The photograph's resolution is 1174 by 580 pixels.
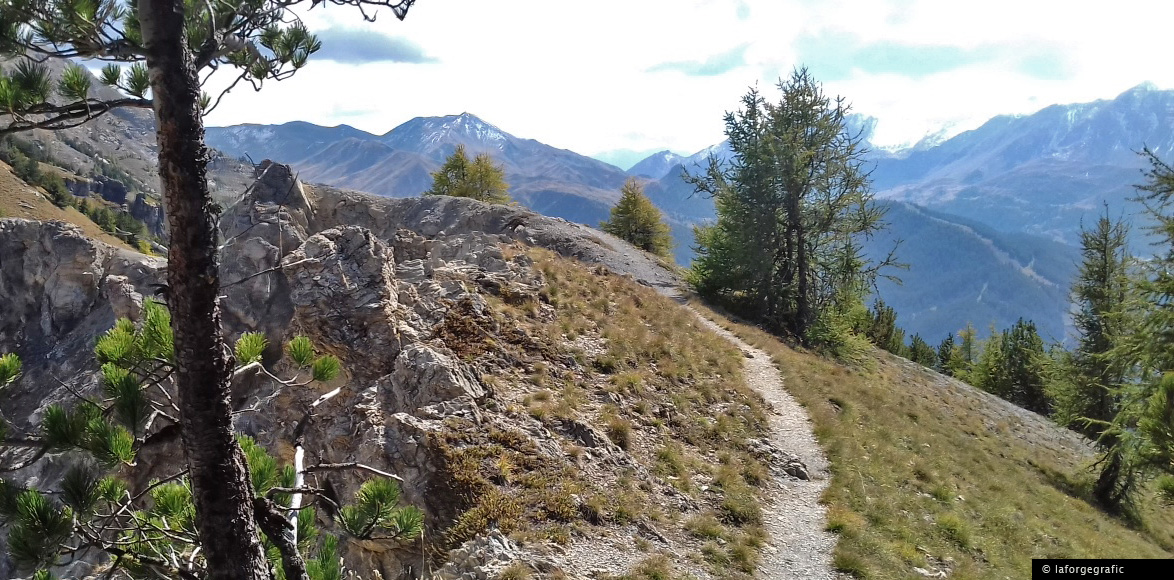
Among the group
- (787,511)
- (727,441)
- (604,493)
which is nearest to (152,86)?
(604,493)

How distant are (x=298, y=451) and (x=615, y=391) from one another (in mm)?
9766

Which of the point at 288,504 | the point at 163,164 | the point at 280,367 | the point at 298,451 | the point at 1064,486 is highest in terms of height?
the point at 163,164

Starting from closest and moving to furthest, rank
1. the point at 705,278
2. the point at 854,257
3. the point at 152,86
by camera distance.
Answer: the point at 152,86 < the point at 854,257 < the point at 705,278

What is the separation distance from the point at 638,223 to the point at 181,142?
157 feet

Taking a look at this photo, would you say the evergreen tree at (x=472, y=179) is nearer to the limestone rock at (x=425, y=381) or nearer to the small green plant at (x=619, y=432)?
the limestone rock at (x=425, y=381)

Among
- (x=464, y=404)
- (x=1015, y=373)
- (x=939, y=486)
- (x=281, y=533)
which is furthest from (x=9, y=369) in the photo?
(x=1015, y=373)

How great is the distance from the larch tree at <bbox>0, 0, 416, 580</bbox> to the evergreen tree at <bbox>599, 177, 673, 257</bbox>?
154 feet

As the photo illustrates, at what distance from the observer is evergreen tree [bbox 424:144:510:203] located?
53750mm

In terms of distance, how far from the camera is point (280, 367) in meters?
13.4

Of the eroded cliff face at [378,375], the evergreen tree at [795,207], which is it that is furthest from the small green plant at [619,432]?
the evergreen tree at [795,207]

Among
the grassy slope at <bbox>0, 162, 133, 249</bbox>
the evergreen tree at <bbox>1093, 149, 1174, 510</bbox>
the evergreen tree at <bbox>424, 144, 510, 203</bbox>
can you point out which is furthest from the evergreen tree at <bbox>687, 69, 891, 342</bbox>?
the grassy slope at <bbox>0, 162, 133, 249</bbox>

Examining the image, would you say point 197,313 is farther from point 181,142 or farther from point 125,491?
point 125,491

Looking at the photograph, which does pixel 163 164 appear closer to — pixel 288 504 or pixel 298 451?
pixel 298 451

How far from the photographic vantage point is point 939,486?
44.8 feet
